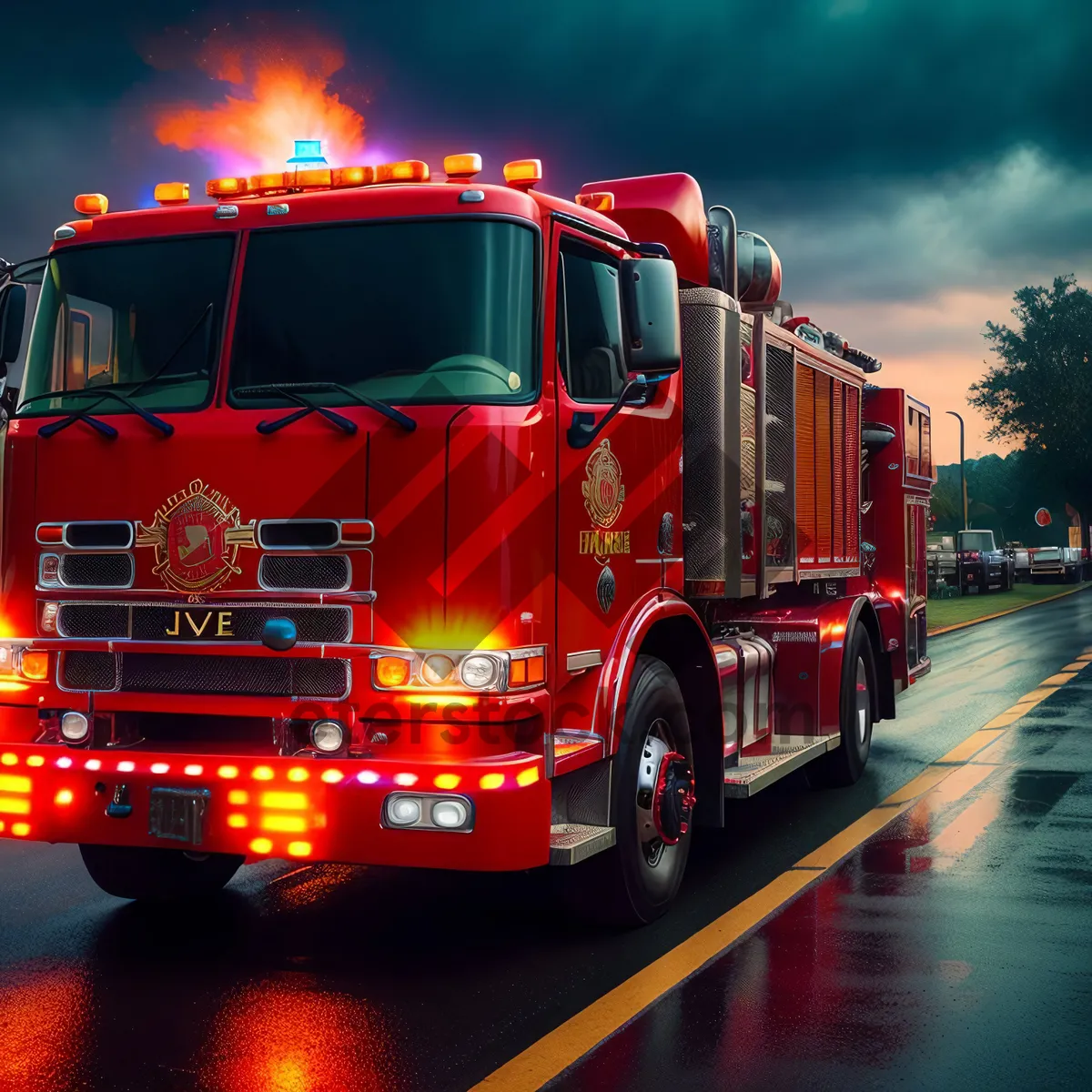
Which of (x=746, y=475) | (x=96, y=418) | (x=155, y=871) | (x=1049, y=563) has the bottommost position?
(x=155, y=871)

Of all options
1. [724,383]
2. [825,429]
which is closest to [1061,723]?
[825,429]

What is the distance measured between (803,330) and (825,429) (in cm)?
64

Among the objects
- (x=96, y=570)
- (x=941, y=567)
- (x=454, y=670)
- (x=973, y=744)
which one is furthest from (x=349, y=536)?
(x=941, y=567)

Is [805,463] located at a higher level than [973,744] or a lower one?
higher

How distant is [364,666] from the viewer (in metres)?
4.98

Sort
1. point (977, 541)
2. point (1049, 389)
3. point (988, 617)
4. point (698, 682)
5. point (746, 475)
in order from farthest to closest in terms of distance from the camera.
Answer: point (1049, 389) → point (977, 541) → point (988, 617) → point (746, 475) → point (698, 682)

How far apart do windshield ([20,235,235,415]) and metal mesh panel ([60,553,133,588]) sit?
552 millimetres

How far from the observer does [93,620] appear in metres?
5.37

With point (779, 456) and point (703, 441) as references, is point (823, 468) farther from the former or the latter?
point (703, 441)

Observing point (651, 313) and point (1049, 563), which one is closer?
point (651, 313)

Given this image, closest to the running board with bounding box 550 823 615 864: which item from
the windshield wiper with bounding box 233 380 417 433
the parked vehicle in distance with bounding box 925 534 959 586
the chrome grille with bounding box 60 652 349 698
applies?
the chrome grille with bounding box 60 652 349 698

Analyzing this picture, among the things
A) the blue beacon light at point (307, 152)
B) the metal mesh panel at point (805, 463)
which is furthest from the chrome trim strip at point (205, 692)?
the metal mesh panel at point (805, 463)

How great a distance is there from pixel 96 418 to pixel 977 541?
47.1 meters

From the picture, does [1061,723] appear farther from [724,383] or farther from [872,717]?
[724,383]
